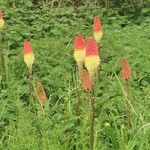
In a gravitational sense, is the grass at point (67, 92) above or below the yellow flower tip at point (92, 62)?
below

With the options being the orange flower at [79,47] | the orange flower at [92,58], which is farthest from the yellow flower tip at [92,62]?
the orange flower at [79,47]

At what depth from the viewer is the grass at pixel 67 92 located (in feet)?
11.9

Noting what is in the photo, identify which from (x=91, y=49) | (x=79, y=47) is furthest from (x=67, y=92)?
(x=91, y=49)

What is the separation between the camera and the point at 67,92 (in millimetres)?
4379

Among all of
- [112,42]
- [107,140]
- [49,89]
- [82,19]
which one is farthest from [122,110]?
[82,19]

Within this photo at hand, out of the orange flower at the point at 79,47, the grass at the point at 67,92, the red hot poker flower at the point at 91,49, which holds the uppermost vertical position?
the red hot poker flower at the point at 91,49

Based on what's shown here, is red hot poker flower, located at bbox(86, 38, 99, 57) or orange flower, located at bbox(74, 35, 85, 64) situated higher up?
red hot poker flower, located at bbox(86, 38, 99, 57)

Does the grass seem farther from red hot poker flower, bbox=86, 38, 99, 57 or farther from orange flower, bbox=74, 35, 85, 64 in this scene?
red hot poker flower, bbox=86, 38, 99, 57

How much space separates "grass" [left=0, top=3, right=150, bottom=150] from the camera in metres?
3.63

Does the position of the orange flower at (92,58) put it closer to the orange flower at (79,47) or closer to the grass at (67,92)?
the orange flower at (79,47)

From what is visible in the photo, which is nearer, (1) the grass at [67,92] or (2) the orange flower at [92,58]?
(2) the orange flower at [92,58]

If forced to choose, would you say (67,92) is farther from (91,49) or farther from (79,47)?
(91,49)

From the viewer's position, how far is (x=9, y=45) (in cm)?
575

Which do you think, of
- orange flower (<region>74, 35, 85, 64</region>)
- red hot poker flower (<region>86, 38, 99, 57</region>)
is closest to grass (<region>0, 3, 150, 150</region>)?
orange flower (<region>74, 35, 85, 64</region>)
